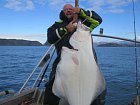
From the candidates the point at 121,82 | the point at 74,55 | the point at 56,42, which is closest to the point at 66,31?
the point at 56,42

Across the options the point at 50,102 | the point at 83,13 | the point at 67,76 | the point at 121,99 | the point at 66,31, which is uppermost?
the point at 83,13

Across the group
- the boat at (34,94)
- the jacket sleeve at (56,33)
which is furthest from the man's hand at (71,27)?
the boat at (34,94)

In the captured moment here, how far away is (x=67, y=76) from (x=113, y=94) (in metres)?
11.5

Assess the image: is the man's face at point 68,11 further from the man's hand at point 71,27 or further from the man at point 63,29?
the man's hand at point 71,27

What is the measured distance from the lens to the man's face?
4.92 meters

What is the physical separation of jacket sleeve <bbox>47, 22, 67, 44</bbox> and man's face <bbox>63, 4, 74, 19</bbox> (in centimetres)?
25

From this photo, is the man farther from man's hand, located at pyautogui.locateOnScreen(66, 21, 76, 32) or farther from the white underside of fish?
the white underside of fish

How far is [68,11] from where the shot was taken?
16.2 ft

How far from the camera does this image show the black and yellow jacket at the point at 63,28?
15.6 feet

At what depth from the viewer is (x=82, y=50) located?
3.87 meters

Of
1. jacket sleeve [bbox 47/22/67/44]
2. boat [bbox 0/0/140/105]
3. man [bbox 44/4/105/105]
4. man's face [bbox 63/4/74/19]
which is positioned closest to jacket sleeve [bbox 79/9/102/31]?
man [bbox 44/4/105/105]

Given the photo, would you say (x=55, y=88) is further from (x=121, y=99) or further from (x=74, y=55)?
(x=121, y=99)

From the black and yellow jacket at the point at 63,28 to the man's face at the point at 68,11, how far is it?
0.32 feet

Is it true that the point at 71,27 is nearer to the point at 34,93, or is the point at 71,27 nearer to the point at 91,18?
the point at 91,18
